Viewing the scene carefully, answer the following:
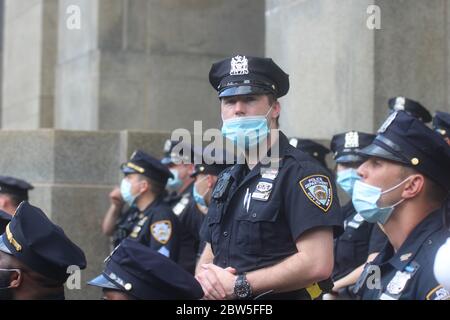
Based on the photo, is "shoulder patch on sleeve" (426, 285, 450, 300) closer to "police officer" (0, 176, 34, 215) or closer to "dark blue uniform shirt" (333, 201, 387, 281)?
"dark blue uniform shirt" (333, 201, 387, 281)

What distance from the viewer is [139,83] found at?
1174cm

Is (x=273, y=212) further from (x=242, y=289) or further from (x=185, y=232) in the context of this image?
(x=185, y=232)

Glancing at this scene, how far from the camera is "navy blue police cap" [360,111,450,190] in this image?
4.20 meters

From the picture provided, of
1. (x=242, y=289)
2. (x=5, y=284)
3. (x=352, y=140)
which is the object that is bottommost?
(x=242, y=289)

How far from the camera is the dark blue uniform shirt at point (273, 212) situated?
4.37 metres

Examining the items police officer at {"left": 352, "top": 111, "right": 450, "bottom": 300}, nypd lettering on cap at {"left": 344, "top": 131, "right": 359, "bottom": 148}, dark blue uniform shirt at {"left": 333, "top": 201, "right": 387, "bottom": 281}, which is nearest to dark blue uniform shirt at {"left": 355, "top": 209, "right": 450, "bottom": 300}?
police officer at {"left": 352, "top": 111, "right": 450, "bottom": 300}

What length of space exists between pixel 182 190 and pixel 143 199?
0.77m

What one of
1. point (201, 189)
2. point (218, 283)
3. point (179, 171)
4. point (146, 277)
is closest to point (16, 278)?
point (146, 277)

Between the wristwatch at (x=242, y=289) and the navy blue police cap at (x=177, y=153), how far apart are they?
4227 mm

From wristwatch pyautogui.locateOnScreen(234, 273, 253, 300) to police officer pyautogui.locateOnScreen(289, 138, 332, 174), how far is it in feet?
10.7

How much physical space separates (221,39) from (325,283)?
8123mm

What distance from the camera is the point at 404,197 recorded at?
4.23 meters

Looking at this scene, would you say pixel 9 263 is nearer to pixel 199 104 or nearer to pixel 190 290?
pixel 190 290

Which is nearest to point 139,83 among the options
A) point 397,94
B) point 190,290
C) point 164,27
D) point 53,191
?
point 164,27
